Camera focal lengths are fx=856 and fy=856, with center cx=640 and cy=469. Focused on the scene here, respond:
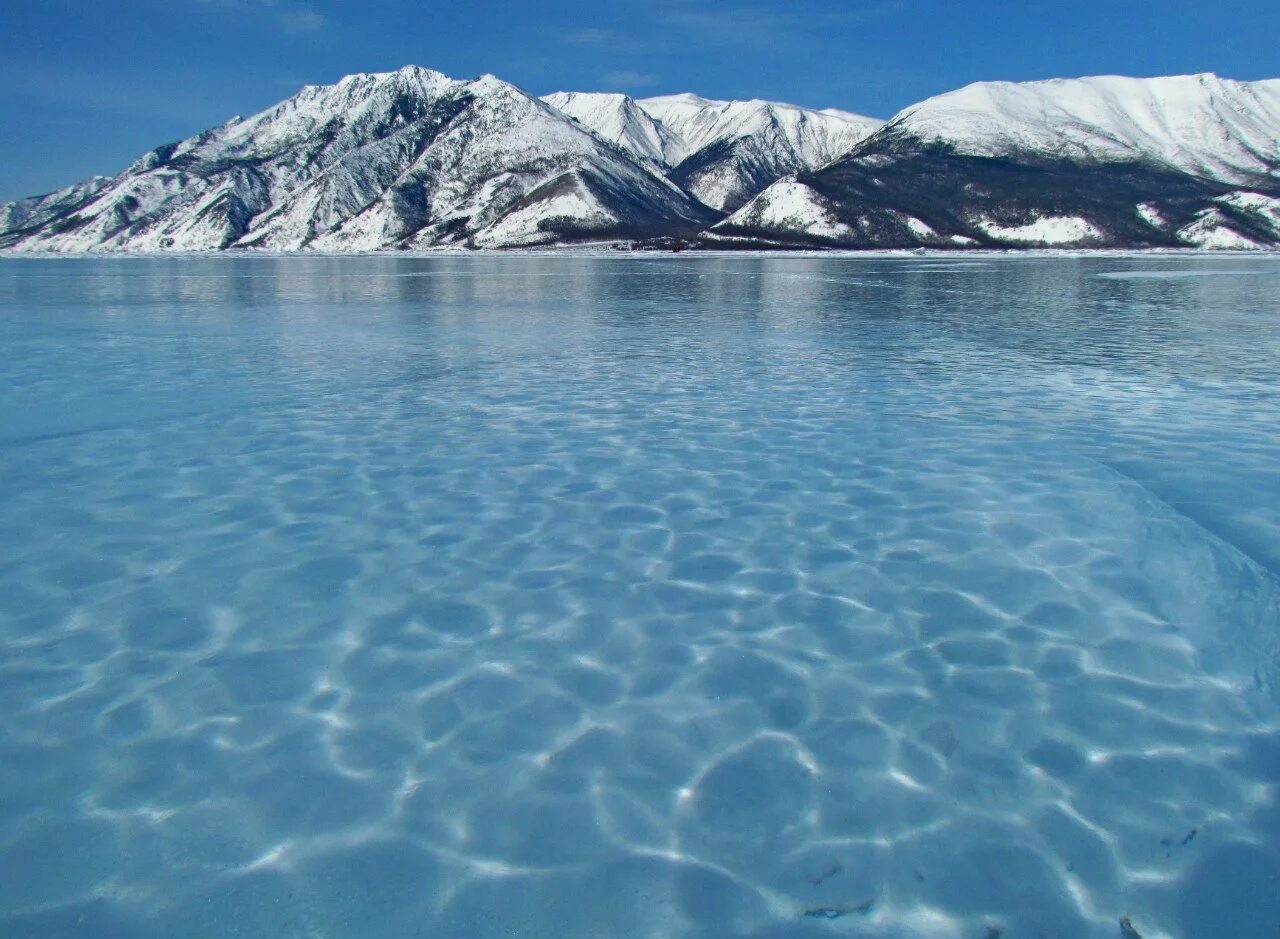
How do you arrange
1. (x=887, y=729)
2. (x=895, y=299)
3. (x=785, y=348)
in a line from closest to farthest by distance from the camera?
(x=887, y=729) < (x=785, y=348) < (x=895, y=299)

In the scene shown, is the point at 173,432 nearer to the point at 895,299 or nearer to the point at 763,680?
the point at 763,680

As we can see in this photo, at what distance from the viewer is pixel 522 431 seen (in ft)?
45.6

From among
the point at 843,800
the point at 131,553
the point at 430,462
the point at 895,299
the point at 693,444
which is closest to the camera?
the point at 843,800

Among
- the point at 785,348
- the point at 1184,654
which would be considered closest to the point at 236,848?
the point at 1184,654

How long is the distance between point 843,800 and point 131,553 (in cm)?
750

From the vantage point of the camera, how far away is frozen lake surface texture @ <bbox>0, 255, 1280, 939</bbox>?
4.54 metres

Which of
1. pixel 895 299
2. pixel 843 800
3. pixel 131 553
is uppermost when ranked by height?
pixel 895 299

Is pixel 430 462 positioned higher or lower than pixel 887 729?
higher

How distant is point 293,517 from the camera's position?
992 centimetres

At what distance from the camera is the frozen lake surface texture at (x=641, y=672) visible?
4.54 m

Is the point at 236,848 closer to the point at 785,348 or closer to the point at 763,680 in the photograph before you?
the point at 763,680

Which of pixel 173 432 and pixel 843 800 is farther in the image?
pixel 173 432

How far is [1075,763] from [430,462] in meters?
8.92

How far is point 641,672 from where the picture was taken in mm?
6621
